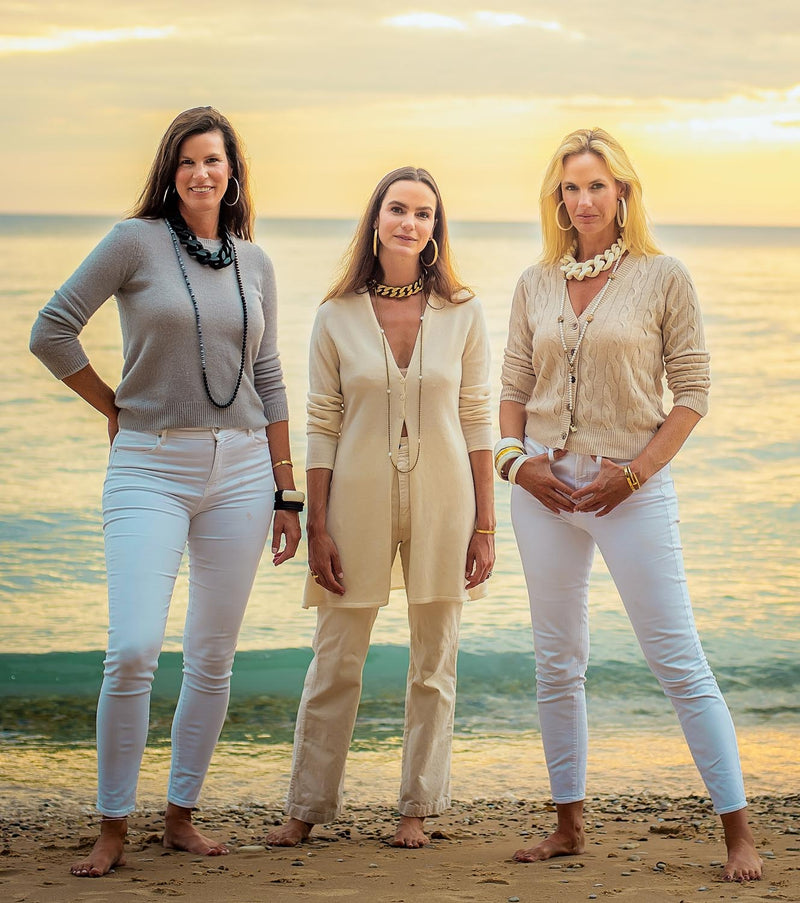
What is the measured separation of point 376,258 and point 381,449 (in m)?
0.58

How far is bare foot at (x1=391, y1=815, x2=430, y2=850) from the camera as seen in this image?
351 centimetres

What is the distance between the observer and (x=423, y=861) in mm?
3369

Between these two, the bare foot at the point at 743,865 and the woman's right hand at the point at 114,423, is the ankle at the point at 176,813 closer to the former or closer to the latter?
the woman's right hand at the point at 114,423

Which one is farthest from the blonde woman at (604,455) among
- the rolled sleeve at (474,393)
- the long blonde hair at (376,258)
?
the long blonde hair at (376,258)

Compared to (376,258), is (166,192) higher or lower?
higher

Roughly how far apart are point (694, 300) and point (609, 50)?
3134cm

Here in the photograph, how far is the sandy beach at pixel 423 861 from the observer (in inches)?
118

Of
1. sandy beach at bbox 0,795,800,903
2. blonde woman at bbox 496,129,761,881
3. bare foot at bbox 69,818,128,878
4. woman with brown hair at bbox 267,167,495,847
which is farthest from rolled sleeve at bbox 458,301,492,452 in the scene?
bare foot at bbox 69,818,128,878

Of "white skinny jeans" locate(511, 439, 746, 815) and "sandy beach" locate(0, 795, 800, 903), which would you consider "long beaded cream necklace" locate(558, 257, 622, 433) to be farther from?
"sandy beach" locate(0, 795, 800, 903)

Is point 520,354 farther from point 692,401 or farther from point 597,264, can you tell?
point 692,401

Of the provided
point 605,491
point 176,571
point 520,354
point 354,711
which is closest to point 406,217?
point 520,354

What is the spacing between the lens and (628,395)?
318 centimetres

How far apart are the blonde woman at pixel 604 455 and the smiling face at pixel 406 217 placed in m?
0.34

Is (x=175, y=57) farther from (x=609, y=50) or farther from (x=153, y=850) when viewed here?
(x=153, y=850)
